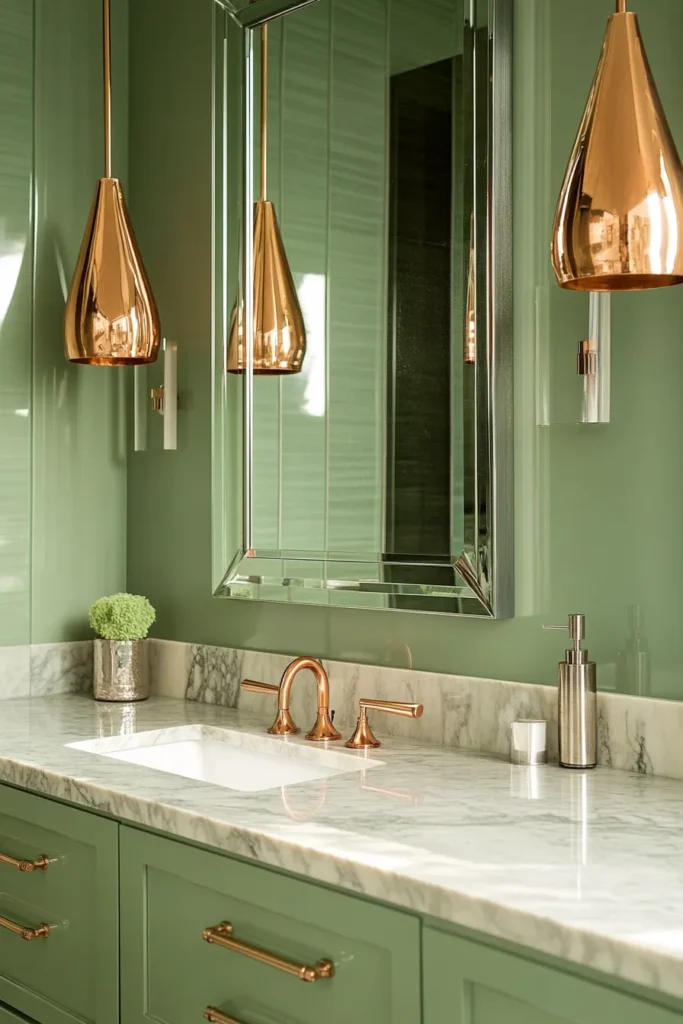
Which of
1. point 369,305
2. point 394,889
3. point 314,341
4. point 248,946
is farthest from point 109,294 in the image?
point 394,889

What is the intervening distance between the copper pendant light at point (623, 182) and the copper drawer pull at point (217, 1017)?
99 centimetres

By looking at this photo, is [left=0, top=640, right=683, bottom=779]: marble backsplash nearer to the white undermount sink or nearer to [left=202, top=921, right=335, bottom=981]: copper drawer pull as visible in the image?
the white undermount sink

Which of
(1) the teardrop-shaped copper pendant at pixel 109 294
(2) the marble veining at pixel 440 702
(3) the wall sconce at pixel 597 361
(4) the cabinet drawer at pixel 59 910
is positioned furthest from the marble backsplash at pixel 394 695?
(1) the teardrop-shaped copper pendant at pixel 109 294

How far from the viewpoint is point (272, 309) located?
2172mm

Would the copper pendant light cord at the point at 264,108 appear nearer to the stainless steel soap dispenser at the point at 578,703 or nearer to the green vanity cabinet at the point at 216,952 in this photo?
the stainless steel soap dispenser at the point at 578,703

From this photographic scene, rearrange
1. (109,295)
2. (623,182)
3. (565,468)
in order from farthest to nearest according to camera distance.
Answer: (109,295), (565,468), (623,182)

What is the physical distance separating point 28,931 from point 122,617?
735 mm

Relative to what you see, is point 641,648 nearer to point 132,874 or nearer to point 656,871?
point 656,871

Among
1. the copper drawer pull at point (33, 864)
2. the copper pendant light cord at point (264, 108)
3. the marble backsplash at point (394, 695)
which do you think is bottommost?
the copper drawer pull at point (33, 864)

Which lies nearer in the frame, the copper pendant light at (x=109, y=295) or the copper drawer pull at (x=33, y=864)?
the copper drawer pull at (x=33, y=864)

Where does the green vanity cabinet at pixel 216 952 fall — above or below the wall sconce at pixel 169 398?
below

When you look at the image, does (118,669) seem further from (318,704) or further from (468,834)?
(468,834)

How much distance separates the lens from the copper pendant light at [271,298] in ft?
7.02

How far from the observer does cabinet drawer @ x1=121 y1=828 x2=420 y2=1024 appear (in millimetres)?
1241
